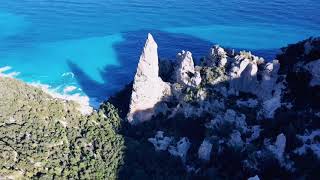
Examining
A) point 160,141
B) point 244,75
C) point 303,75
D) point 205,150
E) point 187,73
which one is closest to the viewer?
point 205,150

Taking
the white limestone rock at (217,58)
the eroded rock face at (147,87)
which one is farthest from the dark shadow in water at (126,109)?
the white limestone rock at (217,58)

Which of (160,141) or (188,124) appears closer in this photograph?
(160,141)

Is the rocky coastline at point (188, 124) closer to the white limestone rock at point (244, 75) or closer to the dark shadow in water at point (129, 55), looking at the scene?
the white limestone rock at point (244, 75)

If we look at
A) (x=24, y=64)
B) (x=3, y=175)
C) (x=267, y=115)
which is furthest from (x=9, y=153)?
(x=24, y=64)

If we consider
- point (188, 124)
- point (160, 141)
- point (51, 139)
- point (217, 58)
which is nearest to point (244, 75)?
point (217, 58)

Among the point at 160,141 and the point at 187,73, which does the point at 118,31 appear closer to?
the point at 187,73

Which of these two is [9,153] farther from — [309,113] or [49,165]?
[309,113]
